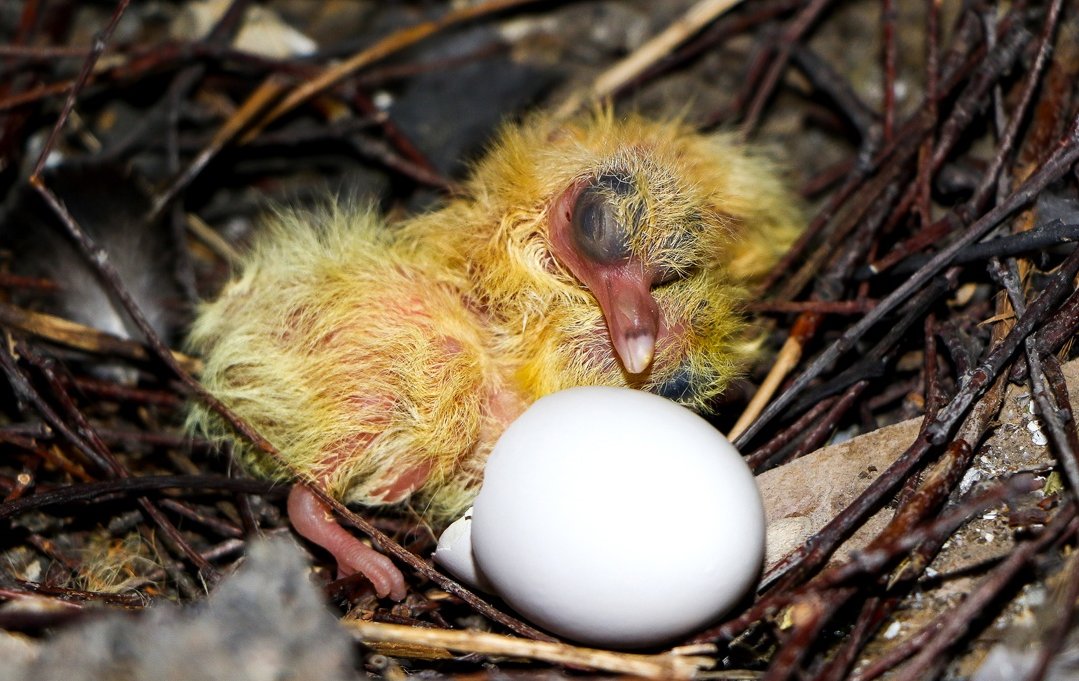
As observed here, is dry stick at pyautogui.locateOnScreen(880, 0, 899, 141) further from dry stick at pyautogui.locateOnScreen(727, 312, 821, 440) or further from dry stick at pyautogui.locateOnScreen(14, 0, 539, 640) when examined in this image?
dry stick at pyautogui.locateOnScreen(14, 0, 539, 640)

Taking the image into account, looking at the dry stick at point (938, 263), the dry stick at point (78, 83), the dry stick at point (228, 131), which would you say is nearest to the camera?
the dry stick at point (938, 263)

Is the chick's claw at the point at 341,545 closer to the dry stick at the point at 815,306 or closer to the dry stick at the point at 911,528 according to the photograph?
the dry stick at the point at 911,528

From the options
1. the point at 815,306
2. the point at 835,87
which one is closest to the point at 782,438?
the point at 815,306

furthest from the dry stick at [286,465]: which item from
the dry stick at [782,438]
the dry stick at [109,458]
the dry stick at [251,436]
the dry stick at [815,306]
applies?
A: the dry stick at [815,306]

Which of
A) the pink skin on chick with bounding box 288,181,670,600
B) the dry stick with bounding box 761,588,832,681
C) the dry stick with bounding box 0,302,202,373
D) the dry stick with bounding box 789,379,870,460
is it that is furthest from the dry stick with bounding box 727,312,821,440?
the dry stick with bounding box 0,302,202,373

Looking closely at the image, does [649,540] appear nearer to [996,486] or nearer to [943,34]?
[996,486]

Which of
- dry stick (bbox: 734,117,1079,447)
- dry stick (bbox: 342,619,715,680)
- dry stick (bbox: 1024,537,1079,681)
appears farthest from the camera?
dry stick (bbox: 734,117,1079,447)

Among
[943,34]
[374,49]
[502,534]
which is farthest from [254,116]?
[943,34]
